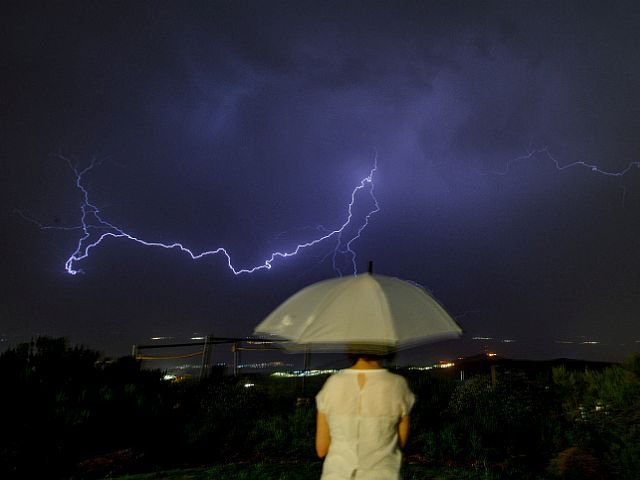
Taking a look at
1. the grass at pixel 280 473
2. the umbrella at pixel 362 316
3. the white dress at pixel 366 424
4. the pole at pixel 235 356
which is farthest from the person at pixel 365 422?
the pole at pixel 235 356

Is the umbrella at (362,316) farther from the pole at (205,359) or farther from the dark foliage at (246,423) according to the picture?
the pole at (205,359)

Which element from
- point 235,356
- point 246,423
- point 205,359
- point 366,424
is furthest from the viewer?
point 235,356

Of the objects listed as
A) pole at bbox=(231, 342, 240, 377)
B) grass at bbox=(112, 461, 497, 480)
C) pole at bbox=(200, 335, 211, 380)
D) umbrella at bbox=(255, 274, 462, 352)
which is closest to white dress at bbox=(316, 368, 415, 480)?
umbrella at bbox=(255, 274, 462, 352)

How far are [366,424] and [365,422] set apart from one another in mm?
11

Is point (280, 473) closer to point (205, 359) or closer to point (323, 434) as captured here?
point (323, 434)

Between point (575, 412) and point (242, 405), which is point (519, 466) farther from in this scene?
point (242, 405)

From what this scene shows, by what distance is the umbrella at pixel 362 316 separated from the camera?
9.27 feet

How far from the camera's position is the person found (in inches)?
90.4

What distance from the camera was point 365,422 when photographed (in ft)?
7.54

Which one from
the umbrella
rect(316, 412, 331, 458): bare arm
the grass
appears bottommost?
the grass

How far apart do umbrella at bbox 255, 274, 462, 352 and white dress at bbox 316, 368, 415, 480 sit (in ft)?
0.98

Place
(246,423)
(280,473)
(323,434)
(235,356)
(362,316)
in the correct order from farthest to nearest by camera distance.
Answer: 1. (235,356)
2. (246,423)
3. (280,473)
4. (362,316)
5. (323,434)

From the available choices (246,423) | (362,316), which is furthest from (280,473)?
(362,316)

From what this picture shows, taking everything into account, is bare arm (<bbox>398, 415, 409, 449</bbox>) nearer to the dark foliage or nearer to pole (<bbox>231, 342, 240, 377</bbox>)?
the dark foliage
